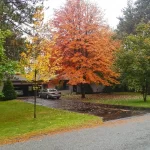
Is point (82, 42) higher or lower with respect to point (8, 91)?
higher

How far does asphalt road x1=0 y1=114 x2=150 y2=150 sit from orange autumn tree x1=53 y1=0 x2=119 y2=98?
58.7ft

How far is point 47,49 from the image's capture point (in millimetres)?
15969

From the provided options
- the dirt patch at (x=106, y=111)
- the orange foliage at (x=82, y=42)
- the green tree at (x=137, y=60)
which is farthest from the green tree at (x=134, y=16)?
the dirt patch at (x=106, y=111)

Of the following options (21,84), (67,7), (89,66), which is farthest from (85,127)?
(21,84)

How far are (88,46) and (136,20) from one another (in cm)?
2790

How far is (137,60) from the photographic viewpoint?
2358cm

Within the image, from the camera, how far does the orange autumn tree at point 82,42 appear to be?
29828 millimetres

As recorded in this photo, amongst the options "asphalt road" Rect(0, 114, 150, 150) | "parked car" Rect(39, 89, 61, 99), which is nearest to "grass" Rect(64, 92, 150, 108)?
"parked car" Rect(39, 89, 61, 99)

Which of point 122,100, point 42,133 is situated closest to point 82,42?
point 122,100

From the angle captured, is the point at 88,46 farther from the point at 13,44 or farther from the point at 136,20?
the point at 136,20

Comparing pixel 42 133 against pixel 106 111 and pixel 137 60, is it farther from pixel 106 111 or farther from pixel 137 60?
pixel 137 60

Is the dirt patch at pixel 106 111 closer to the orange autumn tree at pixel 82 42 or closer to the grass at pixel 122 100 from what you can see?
the grass at pixel 122 100

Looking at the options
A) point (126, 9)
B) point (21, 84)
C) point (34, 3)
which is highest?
point (126, 9)

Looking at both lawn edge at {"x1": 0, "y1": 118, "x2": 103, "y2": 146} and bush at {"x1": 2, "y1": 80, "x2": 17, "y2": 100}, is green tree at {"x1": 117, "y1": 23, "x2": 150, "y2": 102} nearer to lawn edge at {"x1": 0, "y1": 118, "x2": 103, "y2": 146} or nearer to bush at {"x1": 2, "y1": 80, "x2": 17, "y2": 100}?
lawn edge at {"x1": 0, "y1": 118, "x2": 103, "y2": 146}
